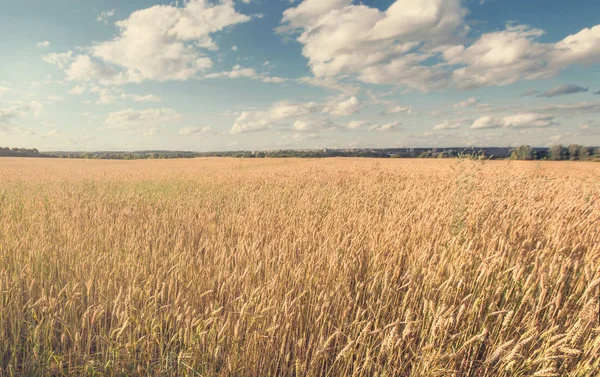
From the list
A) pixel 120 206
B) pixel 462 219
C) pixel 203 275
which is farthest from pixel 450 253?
pixel 120 206

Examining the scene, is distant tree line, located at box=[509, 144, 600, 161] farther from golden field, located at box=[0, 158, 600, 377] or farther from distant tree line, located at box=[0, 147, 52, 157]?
distant tree line, located at box=[0, 147, 52, 157]

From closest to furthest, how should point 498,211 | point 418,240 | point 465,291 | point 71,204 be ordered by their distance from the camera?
point 465,291
point 418,240
point 498,211
point 71,204

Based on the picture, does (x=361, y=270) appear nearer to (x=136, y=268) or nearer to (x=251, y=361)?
(x=251, y=361)

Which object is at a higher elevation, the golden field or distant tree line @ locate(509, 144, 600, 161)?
distant tree line @ locate(509, 144, 600, 161)

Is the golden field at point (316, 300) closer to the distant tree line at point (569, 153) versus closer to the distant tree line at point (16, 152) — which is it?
the distant tree line at point (569, 153)

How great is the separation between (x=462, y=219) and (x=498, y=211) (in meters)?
1.01

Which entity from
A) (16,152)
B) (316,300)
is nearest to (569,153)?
(316,300)

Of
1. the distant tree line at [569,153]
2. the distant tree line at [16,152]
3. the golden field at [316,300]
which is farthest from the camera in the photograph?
the distant tree line at [16,152]

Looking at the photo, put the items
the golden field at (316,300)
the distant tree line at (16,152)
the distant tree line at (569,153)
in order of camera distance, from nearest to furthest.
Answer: the golden field at (316,300), the distant tree line at (569,153), the distant tree line at (16,152)

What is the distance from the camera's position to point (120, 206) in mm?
6648

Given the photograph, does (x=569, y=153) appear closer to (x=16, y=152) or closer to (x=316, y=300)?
(x=316, y=300)

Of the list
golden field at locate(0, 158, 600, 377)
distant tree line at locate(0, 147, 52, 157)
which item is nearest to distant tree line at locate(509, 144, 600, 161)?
golden field at locate(0, 158, 600, 377)

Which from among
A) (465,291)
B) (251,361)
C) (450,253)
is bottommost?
(251,361)

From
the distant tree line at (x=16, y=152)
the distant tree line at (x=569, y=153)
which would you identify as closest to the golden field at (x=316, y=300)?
the distant tree line at (x=569, y=153)
